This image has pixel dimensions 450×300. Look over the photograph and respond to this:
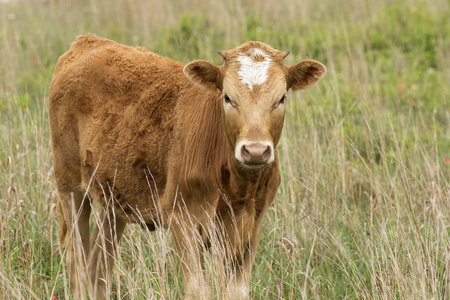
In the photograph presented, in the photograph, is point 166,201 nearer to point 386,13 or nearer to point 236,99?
point 236,99

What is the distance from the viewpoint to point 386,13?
10.8 meters

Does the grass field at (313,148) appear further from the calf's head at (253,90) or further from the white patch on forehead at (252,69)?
the white patch on forehead at (252,69)

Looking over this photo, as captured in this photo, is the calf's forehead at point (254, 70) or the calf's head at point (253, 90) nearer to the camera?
the calf's head at point (253, 90)

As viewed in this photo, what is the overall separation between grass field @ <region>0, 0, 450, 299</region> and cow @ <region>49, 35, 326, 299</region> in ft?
0.70

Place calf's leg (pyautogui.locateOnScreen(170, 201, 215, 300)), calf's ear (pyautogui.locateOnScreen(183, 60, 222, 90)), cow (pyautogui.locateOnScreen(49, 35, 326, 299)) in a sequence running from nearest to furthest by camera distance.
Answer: cow (pyautogui.locateOnScreen(49, 35, 326, 299)), calf's leg (pyautogui.locateOnScreen(170, 201, 215, 300)), calf's ear (pyautogui.locateOnScreen(183, 60, 222, 90))

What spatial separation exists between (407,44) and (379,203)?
5.79 m

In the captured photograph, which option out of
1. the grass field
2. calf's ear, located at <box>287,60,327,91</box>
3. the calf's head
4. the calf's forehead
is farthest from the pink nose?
calf's ear, located at <box>287,60,327,91</box>

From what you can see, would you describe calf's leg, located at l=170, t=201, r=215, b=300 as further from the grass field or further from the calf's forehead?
the calf's forehead

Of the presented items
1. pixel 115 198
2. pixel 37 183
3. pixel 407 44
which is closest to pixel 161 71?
pixel 115 198

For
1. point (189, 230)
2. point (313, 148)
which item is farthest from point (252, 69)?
point (313, 148)

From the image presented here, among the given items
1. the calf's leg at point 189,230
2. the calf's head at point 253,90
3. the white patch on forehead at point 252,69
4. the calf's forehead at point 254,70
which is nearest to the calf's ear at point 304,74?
the calf's head at point 253,90

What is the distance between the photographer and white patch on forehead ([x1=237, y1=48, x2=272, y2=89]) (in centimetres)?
413

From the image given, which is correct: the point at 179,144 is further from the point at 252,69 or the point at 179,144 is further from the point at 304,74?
the point at 304,74

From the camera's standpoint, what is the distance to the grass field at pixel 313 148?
4363 millimetres
